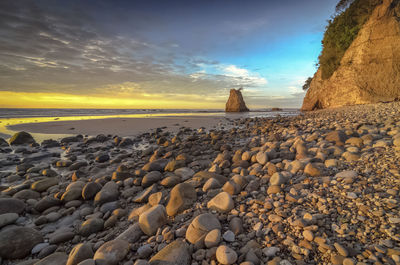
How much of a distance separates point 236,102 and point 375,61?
30951 millimetres

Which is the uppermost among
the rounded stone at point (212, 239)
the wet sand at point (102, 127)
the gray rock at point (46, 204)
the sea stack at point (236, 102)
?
the sea stack at point (236, 102)

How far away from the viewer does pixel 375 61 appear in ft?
41.7

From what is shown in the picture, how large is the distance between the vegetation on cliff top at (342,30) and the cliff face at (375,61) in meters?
0.63

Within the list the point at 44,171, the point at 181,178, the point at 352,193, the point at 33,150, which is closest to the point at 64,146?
the point at 33,150

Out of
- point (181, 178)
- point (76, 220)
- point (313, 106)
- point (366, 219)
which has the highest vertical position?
point (313, 106)

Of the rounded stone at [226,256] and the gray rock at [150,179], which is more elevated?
the rounded stone at [226,256]

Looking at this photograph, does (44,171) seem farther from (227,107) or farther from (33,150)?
(227,107)

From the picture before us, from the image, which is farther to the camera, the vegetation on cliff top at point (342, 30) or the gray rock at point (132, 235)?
the vegetation on cliff top at point (342, 30)

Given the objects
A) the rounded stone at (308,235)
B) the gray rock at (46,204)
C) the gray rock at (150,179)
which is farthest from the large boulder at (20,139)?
the rounded stone at (308,235)

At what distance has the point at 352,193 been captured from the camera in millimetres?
2172

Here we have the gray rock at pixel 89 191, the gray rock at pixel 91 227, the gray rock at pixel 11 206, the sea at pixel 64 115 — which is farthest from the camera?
the sea at pixel 64 115

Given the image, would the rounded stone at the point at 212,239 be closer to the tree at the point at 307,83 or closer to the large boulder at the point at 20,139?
the large boulder at the point at 20,139

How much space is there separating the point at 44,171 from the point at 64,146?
371 cm

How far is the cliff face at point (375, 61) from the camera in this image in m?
12.1
